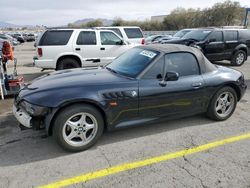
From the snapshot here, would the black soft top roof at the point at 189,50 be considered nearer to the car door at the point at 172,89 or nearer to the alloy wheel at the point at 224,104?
the car door at the point at 172,89

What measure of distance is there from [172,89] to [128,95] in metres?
0.83

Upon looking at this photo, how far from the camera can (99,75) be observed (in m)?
4.02

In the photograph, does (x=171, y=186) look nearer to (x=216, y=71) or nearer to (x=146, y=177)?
(x=146, y=177)

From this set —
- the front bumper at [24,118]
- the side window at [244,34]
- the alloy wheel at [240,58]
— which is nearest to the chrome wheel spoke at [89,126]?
the front bumper at [24,118]

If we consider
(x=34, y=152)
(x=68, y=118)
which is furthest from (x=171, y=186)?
(x=34, y=152)

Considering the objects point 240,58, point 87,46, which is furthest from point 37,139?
point 240,58

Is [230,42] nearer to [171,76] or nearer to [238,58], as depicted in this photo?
[238,58]

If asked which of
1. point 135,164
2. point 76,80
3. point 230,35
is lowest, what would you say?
point 135,164

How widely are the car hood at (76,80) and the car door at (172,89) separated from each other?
45cm

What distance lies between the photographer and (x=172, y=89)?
4.01 metres

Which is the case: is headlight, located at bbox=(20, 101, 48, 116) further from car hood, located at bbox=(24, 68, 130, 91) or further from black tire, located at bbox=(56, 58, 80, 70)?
black tire, located at bbox=(56, 58, 80, 70)

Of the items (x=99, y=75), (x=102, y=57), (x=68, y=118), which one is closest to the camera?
(x=68, y=118)

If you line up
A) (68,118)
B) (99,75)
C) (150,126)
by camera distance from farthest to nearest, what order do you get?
(150,126)
(99,75)
(68,118)

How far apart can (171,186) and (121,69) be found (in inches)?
87.1
